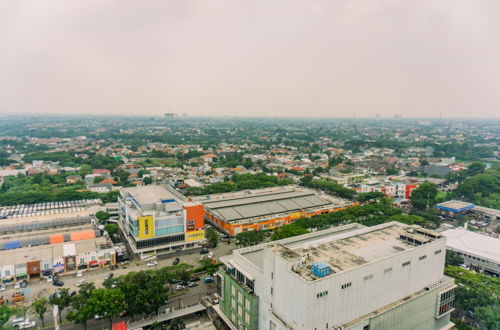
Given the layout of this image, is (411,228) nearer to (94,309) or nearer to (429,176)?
(94,309)

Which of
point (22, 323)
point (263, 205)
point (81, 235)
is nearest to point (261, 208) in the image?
point (263, 205)

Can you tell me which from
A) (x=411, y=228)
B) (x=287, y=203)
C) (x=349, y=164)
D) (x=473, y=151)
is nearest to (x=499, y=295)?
(x=411, y=228)

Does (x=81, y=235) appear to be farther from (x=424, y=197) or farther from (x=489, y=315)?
(x=424, y=197)

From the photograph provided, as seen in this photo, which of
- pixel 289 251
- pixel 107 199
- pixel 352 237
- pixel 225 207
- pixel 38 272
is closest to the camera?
pixel 289 251

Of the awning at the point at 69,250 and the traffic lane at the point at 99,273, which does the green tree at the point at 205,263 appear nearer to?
the traffic lane at the point at 99,273

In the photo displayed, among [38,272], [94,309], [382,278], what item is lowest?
[38,272]

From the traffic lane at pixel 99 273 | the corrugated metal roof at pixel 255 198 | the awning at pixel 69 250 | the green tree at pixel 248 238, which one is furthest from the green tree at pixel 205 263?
the corrugated metal roof at pixel 255 198
